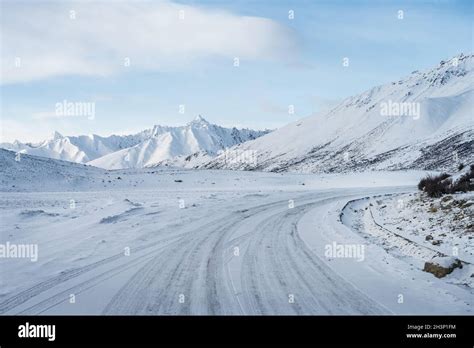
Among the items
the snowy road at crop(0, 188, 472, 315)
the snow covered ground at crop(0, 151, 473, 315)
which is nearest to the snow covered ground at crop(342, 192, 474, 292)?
the snow covered ground at crop(0, 151, 473, 315)

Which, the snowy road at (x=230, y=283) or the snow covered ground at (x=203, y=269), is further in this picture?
the snow covered ground at (x=203, y=269)

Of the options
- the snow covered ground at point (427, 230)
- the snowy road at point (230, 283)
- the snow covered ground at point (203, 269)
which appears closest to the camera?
the snowy road at point (230, 283)

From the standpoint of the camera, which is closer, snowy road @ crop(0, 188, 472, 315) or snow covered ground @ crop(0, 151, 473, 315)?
snowy road @ crop(0, 188, 472, 315)

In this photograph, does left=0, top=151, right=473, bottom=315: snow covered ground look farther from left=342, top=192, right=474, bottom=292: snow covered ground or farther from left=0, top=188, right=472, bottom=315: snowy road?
left=342, top=192, right=474, bottom=292: snow covered ground

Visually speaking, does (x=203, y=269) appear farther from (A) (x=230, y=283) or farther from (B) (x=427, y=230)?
(B) (x=427, y=230)

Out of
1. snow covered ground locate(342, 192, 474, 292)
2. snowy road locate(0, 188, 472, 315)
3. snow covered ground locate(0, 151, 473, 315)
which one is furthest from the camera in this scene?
snow covered ground locate(342, 192, 474, 292)

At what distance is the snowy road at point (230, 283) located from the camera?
305 inches

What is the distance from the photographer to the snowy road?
25.4ft

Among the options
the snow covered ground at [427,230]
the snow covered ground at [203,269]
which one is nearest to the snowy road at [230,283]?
the snow covered ground at [203,269]

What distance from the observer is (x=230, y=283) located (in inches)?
360

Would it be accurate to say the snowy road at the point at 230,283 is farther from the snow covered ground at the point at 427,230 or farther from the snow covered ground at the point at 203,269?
the snow covered ground at the point at 427,230

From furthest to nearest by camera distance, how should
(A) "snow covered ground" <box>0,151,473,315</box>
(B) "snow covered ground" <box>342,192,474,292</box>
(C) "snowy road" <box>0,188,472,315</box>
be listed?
(B) "snow covered ground" <box>342,192,474,292</box> → (A) "snow covered ground" <box>0,151,473,315</box> → (C) "snowy road" <box>0,188,472,315</box>

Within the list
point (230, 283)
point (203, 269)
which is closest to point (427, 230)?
point (203, 269)
